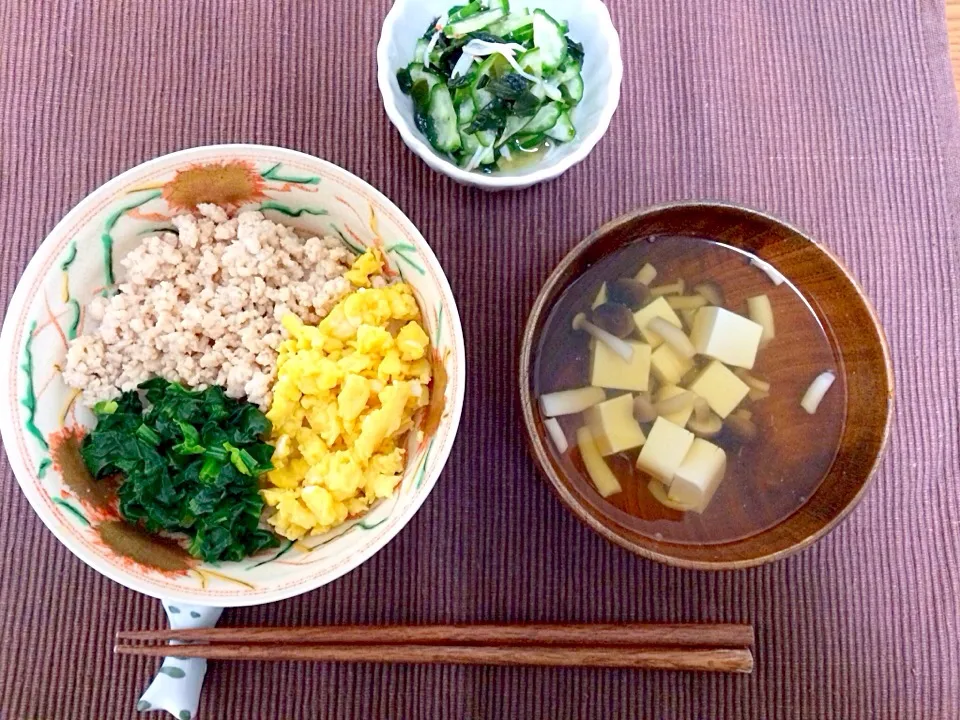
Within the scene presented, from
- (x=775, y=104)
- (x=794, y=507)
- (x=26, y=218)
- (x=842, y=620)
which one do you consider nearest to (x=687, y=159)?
(x=775, y=104)

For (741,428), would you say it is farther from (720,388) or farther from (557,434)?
(557,434)

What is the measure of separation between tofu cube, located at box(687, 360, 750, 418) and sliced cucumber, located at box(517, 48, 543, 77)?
2.06 ft

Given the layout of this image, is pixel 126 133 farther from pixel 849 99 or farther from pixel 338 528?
pixel 849 99

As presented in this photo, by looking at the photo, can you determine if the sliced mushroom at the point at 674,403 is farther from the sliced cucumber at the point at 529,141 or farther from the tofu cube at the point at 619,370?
the sliced cucumber at the point at 529,141

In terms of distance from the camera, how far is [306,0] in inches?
56.6

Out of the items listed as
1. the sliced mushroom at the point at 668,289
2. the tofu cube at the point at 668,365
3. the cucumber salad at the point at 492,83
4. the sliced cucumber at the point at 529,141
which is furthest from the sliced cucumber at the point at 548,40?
the tofu cube at the point at 668,365

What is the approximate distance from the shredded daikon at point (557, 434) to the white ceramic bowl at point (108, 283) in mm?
214

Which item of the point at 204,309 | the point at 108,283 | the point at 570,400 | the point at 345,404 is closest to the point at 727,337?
the point at 570,400

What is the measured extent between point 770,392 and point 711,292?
22 centimetres

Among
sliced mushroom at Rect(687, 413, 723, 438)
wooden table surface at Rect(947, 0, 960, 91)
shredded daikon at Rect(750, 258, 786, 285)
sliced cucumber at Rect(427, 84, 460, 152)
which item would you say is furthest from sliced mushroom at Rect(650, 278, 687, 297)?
wooden table surface at Rect(947, 0, 960, 91)

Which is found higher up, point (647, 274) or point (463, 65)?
point (463, 65)

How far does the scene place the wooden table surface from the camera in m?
1.51

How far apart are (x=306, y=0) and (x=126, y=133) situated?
468 millimetres

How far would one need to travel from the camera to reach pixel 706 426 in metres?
1.25
